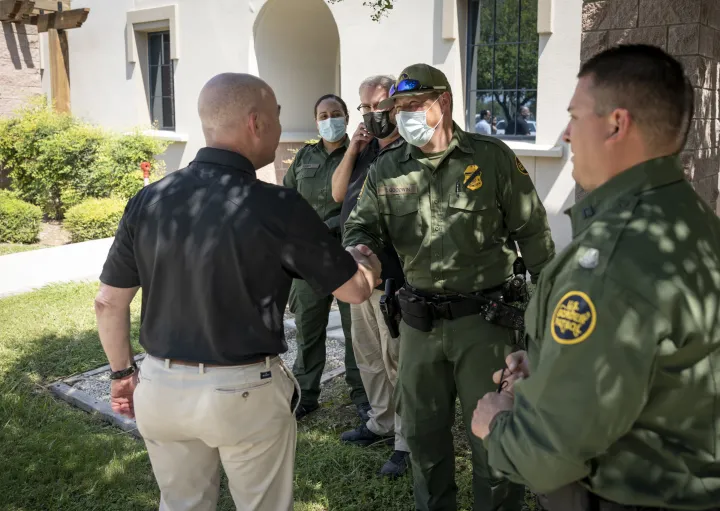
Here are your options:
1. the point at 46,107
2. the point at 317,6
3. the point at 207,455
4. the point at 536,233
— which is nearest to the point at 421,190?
the point at 536,233

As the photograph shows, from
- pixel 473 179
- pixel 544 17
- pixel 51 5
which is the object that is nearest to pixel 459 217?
pixel 473 179

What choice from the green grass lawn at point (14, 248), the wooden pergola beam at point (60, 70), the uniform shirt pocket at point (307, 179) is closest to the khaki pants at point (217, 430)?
the uniform shirt pocket at point (307, 179)

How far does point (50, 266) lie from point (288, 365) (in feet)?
15.7

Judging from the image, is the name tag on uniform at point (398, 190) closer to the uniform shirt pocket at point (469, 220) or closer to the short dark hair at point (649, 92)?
the uniform shirt pocket at point (469, 220)

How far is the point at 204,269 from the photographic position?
2.36m

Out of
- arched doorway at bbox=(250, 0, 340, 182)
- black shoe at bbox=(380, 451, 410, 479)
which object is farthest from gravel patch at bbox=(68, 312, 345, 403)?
arched doorway at bbox=(250, 0, 340, 182)

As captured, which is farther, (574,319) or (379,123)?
(379,123)

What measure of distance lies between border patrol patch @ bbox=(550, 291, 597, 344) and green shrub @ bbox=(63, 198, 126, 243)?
1049 cm

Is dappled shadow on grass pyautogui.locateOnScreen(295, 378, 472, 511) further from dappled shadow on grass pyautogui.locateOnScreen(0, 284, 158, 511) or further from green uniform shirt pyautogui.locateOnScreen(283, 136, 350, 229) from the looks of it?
green uniform shirt pyautogui.locateOnScreen(283, 136, 350, 229)

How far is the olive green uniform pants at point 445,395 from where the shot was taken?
10.1 ft

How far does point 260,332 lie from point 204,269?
0.91 feet

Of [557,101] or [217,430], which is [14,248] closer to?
[557,101]

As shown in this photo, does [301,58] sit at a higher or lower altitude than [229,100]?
higher

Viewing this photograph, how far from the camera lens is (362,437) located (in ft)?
14.5
